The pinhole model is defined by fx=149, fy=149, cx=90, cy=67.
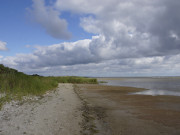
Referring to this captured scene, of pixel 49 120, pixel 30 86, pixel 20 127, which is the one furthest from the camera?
pixel 30 86

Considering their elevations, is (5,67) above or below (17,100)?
above

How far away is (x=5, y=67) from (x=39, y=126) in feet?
52.1

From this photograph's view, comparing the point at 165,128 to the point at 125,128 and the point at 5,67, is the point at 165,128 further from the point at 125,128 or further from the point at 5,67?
the point at 5,67

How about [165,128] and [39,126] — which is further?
[165,128]

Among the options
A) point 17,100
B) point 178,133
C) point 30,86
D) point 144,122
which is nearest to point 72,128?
point 144,122

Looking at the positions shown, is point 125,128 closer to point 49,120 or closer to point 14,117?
point 49,120

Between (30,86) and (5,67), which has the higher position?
(5,67)

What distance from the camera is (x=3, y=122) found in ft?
21.0

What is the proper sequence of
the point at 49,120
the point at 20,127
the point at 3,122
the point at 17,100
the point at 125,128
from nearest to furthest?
the point at 20,127, the point at 3,122, the point at 125,128, the point at 49,120, the point at 17,100

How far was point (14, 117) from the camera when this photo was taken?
719cm

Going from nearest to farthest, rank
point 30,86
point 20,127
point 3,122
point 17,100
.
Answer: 1. point 20,127
2. point 3,122
3. point 17,100
4. point 30,86

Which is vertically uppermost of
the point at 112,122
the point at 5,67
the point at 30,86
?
the point at 5,67

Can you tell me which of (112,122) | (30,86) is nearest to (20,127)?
(112,122)

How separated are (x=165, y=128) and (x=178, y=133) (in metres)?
0.63
